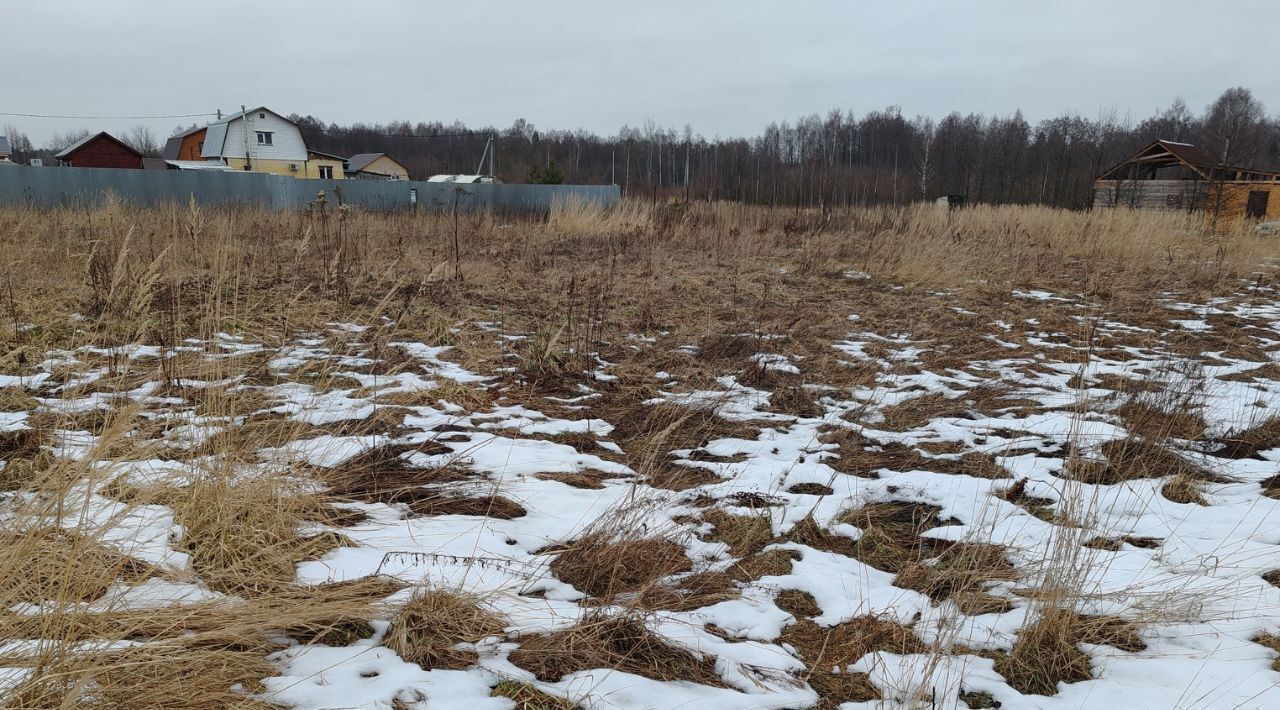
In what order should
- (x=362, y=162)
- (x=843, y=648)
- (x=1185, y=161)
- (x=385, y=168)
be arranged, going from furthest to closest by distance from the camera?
(x=385, y=168) → (x=362, y=162) → (x=1185, y=161) → (x=843, y=648)

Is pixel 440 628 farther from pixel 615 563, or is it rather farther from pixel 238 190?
pixel 238 190

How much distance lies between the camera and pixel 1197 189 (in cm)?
1758

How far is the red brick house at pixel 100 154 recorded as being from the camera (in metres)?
34.2

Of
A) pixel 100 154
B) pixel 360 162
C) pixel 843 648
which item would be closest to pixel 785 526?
pixel 843 648

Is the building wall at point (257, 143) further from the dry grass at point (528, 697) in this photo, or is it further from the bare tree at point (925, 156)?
the dry grass at point (528, 697)

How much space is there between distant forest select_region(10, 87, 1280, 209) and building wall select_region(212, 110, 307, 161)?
457 inches

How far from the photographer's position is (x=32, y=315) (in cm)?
498

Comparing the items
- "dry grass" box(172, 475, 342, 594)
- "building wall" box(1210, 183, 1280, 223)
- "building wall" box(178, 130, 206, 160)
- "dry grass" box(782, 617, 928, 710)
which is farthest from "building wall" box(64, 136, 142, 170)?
"building wall" box(1210, 183, 1280, 223)

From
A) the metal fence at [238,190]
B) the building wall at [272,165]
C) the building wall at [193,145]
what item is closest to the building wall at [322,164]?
the building wall at [272,165]

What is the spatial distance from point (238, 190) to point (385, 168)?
36.5m

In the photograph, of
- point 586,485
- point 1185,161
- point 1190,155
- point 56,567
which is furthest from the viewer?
point 1190,155

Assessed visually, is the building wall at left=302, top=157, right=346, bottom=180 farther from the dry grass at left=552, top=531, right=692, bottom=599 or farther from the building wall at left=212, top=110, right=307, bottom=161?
the dry grass at left=552, top=531, right=692, bottom=599

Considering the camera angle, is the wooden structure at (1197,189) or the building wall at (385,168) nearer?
the wooden structure at (1197,189)

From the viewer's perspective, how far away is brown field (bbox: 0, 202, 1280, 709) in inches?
68.0
